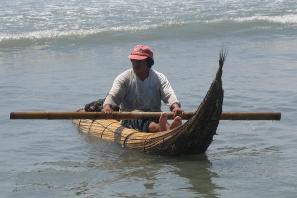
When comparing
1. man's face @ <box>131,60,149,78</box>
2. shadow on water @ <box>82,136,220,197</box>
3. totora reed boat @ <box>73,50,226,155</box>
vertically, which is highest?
man's face @ <box>131,60,149,78</box>

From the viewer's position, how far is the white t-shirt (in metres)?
7.92

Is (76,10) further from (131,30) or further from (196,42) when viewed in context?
(196,42)

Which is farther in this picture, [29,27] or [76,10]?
[76,10]

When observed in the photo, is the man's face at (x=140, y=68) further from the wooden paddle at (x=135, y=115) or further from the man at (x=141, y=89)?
the wooden paddle at (x=135, y=115)

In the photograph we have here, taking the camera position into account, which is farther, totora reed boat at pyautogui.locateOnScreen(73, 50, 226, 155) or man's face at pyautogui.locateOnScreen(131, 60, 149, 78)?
man's face at pyautogui.locateOnScreen(131, 60, 149, 78)

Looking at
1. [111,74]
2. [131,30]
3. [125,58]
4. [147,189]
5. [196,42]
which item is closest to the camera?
[147,189]

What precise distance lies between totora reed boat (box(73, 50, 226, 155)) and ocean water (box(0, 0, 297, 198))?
11 cm

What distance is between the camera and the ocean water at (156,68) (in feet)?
22.4

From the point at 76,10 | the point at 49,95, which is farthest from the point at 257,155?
the point at 76,10

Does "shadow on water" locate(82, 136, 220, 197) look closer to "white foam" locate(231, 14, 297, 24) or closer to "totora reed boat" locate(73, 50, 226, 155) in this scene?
"totora reed boat" locate(73, 50, 226, 155)

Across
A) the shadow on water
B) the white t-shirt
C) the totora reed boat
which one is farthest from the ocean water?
the white t-shirt

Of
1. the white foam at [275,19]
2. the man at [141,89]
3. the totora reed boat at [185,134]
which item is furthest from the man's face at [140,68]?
the white foam at [275,19]

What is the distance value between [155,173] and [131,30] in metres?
10.9

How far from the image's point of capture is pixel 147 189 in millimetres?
6617
